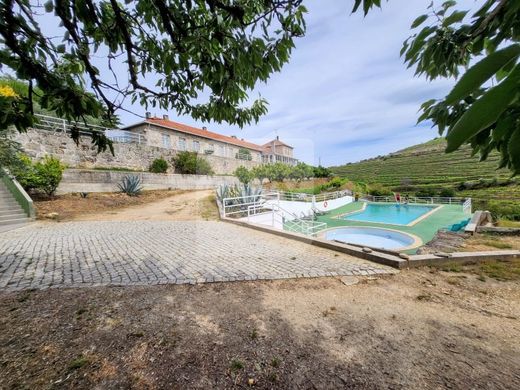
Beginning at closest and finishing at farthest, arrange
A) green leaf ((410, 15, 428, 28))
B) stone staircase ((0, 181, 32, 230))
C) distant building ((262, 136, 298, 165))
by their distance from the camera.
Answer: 1. green leaf ((410, 15, 428, 28))
2. stone staircase ((0, 181, 32, 230))
3. distant building ((262, 136, 298, 165))

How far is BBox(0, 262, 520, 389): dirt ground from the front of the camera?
185cm

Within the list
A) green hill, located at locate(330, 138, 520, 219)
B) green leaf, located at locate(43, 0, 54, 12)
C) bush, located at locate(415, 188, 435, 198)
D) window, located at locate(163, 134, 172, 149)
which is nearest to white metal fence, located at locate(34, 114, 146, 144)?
green leaf, located at locate(43, 0, 54, 12)

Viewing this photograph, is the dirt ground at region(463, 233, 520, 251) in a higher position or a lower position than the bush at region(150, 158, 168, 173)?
lower

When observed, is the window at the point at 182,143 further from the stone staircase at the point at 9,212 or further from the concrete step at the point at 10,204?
the concrete step at the point at 10,204

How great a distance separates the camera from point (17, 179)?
9359 millimetres

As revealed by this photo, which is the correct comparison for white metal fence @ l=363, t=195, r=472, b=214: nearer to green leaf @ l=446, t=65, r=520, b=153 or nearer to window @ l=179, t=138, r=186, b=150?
window @ l=179, t=138, r=186, b=150

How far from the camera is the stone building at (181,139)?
2225 cm

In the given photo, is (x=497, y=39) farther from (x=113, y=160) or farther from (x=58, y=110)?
(x=113, y=160)

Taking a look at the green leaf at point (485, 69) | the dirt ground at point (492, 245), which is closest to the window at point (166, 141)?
the dirt ground at point (492, 245)

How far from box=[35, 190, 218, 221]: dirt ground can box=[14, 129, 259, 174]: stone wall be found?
2.62 metres

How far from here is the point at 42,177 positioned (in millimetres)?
9984

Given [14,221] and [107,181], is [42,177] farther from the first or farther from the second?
[107,181]

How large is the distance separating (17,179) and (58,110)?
11288 millimetres

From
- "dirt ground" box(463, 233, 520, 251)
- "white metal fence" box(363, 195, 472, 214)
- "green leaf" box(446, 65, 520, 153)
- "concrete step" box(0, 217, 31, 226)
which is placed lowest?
"white metal fence" box(363, 195, 472, 214)
